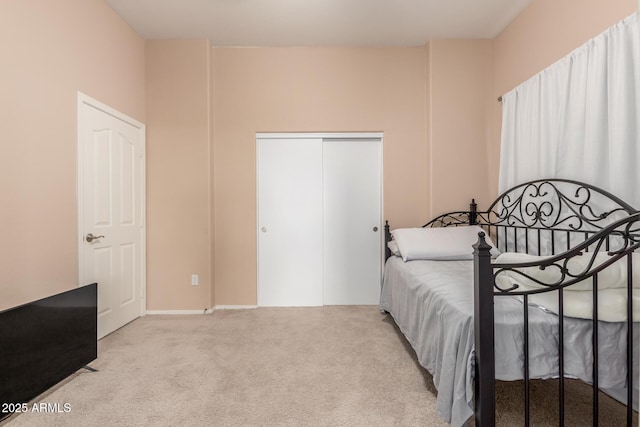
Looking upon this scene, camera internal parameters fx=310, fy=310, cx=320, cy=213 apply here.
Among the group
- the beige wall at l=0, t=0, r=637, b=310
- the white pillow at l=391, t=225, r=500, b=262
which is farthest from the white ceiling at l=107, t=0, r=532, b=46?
the white pillow at l=391, t=225, r=500, b=262

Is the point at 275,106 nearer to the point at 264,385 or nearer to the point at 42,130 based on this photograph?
the point at 42,130

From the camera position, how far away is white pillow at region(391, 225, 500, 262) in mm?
2613

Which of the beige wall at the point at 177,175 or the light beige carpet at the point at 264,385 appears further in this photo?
the beige wall at the point at 177,175

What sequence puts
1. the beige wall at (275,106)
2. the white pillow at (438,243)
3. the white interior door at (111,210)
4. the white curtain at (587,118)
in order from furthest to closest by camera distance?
the beige wall at (275,106) → the white pillow at (438,243) → the white interior door at (111,210) → the white curtain at (587,118)

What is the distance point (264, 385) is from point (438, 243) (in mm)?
1754

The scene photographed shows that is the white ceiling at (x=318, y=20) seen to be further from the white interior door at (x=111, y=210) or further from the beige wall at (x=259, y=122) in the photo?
the white interior door at (x=111, y=210)

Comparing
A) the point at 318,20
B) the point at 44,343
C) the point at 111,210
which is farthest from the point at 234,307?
the point at 318,20

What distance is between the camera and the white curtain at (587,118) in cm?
175

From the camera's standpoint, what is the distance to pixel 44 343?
170 centimetres

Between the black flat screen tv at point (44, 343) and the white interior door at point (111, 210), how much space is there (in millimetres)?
527

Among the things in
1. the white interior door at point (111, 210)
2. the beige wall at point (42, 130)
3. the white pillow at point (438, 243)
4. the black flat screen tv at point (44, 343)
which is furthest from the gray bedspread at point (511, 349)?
the white interior door at point (111, 210)

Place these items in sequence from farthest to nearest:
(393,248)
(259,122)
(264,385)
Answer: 1. (259,122)
2. (393,248)
3. (264,385)

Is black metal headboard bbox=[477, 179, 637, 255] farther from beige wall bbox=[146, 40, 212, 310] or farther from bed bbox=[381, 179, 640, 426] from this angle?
beige wall bbox=[146, 40, 212, 310]

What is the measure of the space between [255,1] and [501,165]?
2612 mm
